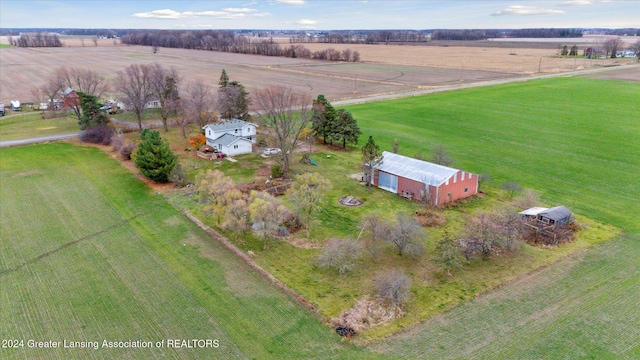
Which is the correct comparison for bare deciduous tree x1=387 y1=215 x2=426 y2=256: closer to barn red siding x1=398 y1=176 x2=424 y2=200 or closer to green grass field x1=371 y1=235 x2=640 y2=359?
green grass field x1=371 y1=235 x2=640 y2=359

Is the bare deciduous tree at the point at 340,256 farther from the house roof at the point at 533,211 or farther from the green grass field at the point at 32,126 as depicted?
the green grass field at the point at 32,126

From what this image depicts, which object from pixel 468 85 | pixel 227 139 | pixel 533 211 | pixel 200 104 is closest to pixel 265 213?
pixel 533 211

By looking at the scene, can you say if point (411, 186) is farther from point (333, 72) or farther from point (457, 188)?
point (333, 72)

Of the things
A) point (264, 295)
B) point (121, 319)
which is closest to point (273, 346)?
point (264, 295)

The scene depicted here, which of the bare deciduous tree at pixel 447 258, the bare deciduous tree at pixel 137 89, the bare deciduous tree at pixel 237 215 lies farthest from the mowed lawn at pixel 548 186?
the bare deciduous tree at pixel 137 89

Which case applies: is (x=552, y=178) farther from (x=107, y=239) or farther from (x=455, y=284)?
(x=107, y=239)
